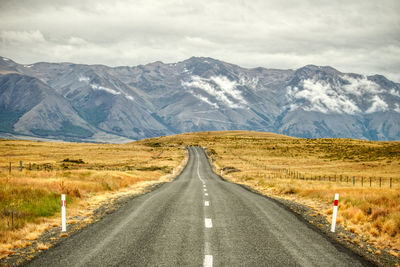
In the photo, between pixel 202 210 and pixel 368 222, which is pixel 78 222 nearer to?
pixel 202 210

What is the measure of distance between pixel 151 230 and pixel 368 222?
828cm

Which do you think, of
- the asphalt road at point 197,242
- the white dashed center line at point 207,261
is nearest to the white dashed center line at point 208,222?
the asphalt road at point 197,242

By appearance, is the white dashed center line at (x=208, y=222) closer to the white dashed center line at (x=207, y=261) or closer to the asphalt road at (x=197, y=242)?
the asphalt road at (x=197, y=242)

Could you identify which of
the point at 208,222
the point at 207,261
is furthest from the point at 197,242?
the point at 208,222

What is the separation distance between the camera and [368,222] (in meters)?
13.1

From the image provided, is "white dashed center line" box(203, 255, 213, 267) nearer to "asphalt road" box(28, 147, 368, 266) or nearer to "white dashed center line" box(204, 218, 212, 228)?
"asphalt road" box(28, 147, 368, 266)

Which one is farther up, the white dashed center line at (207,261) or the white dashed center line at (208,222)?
the white dashed center line at (207,261)

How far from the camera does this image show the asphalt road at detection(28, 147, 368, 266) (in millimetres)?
8336

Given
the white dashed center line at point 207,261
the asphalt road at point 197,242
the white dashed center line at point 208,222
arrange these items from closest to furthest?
the white dashed center line at point 207,261 < the asphalt road at point 197,242 < the white dashed center line at point 208,222

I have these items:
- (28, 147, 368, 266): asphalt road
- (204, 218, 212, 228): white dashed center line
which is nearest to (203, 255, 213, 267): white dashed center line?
(28, 147, 368, 266): asphalt road

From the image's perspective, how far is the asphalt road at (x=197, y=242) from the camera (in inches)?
328

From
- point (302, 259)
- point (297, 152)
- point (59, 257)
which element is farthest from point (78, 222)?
point (297, 152)

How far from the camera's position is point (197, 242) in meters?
9.80

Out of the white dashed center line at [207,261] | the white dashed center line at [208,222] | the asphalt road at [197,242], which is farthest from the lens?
the white dashed center line at [208,222]
